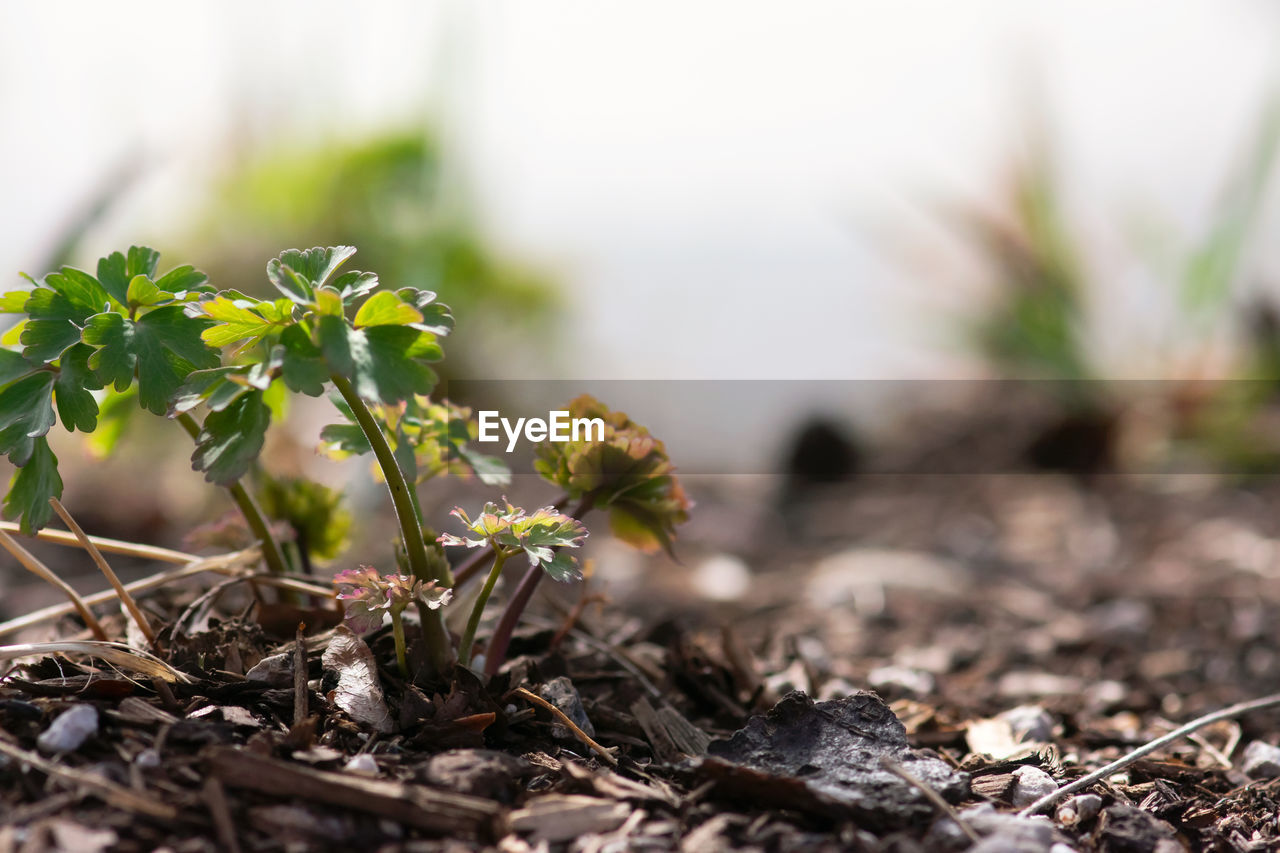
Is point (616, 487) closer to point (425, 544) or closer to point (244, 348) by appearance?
point (425, 544)

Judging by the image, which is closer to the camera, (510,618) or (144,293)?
(144,293)

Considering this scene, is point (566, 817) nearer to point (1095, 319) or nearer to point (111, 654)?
point (111, 654)

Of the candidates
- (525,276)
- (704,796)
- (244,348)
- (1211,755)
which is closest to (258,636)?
(244,348)

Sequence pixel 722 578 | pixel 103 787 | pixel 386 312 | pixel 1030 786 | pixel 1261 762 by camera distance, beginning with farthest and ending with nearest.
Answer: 1. pixel 722 578
2. pixel 1261 762
3. pixel 1030 786
4. pixel 386 312
5. pixel 103 787

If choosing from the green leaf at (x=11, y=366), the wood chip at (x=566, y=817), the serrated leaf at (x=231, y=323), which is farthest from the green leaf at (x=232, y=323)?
the wood chip at (x=566, y=817)

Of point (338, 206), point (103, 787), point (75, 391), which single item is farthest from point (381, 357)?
point (338, 206)

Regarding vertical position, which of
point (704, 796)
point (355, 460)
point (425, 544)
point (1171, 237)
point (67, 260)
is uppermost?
point (1171, 237)

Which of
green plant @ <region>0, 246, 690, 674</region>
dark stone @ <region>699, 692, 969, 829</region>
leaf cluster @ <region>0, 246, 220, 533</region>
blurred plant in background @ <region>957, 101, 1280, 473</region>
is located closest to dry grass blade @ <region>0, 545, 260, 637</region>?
green plant @ <region>0, 246, 690, 674</region>
